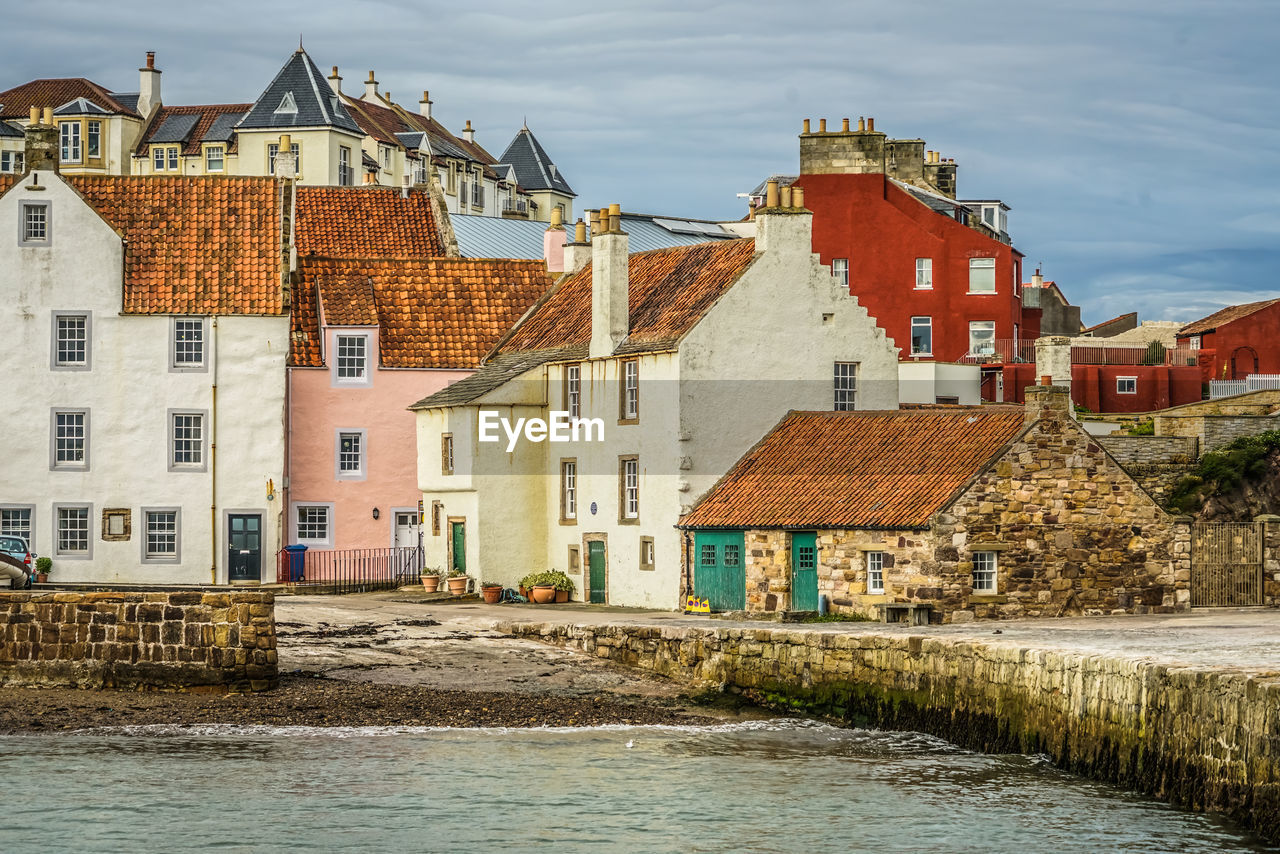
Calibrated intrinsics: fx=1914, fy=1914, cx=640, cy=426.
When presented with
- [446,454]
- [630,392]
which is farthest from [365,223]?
[630,392]

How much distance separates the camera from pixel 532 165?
122 metres

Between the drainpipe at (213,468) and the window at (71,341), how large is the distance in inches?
117

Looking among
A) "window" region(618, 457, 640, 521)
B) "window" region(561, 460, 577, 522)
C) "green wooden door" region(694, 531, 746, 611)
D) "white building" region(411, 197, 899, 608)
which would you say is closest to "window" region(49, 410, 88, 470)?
"white building" region(411, 197, 899, 608)

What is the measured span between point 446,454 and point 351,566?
4.45 m

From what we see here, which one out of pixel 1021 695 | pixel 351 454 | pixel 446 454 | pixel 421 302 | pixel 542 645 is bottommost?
pixel 1021 695

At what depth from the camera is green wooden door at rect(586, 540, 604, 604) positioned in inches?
1607

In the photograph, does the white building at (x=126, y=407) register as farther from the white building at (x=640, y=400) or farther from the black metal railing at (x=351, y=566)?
the white building at (x=640, y=400)

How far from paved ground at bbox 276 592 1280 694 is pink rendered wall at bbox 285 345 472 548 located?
732 cm

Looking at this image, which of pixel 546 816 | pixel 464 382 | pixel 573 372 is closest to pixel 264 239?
pixel 464 382

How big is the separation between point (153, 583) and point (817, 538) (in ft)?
56.4

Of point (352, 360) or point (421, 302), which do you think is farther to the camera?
point (421, 302)

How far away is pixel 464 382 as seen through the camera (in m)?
44.6

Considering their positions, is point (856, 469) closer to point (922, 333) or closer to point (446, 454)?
point (446, 454)

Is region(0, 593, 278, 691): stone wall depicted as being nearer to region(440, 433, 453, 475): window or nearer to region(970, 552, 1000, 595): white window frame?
region(970, 552, 1000, 595): white window frame
